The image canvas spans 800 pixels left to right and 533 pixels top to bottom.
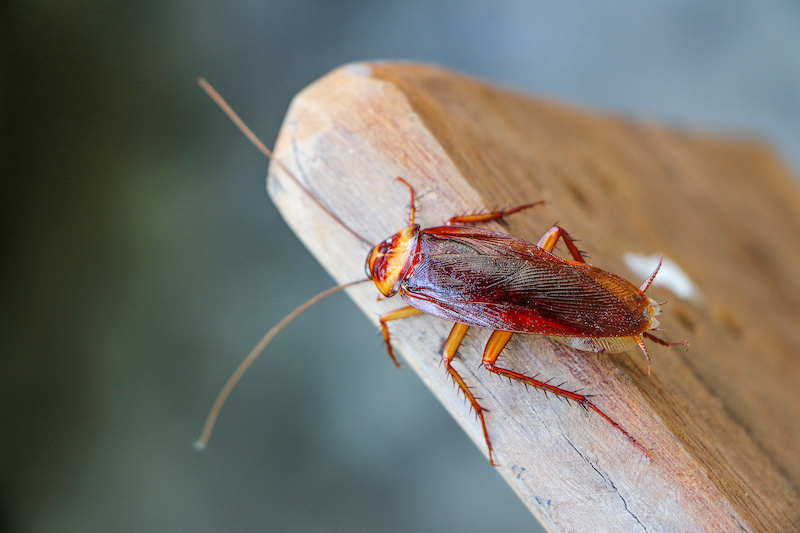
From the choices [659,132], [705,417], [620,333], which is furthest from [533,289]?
[659,132]

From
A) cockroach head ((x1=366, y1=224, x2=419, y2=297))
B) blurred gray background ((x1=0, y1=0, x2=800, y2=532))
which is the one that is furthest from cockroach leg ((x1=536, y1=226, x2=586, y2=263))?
blurred gray background ((x1=0, y1=0, x2=800, y2=532))

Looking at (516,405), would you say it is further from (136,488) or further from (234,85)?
(234,85)

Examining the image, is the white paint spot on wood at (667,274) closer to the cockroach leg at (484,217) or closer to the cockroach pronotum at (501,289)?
the cockroach pronotum at (501,289)

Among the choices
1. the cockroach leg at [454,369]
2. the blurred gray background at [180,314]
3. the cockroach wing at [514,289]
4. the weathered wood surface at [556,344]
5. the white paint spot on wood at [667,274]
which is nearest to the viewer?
the weathered wood surface at [556,344]

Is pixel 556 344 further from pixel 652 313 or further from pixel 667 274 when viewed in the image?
pixel 667 274

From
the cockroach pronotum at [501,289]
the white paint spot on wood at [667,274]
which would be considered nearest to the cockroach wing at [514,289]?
the cockroach pronotum at [501,289]

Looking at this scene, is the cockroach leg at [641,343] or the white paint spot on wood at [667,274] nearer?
the cockroach leg at [641,343]
